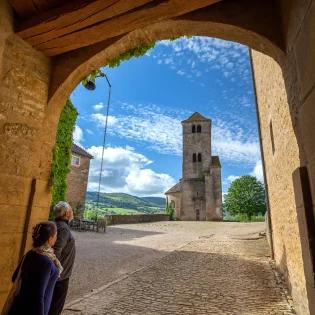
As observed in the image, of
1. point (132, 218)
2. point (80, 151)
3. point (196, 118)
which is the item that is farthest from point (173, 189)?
point (80, 151)

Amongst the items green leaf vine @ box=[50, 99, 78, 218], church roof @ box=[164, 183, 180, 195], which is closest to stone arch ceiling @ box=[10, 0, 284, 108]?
green leaf vine @ box=[50, 99, 78, 218]

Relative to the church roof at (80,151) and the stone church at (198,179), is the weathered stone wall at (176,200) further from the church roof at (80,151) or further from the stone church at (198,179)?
the church roof at (80,151)

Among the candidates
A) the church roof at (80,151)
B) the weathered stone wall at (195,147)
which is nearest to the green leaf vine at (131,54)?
the church roof at (80,151)

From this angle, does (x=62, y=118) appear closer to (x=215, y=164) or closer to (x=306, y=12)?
(x=306, y=12)

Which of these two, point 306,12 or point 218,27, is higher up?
point 218,27

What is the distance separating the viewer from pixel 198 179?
3559cm

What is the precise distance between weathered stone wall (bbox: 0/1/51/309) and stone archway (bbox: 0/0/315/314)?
11mm

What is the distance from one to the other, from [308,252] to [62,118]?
567cm

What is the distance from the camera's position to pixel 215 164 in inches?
1388

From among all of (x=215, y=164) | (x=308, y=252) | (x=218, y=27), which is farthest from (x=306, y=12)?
(x=215, y=164)

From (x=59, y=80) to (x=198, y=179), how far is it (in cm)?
3347

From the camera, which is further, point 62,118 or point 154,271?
point 154,271

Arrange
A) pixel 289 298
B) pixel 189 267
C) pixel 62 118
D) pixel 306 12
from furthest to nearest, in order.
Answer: pixel 189 267 → pixel 62 118 → pixel 289 298 → pixel 306 12

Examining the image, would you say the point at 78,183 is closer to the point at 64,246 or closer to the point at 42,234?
the point at 64,246
